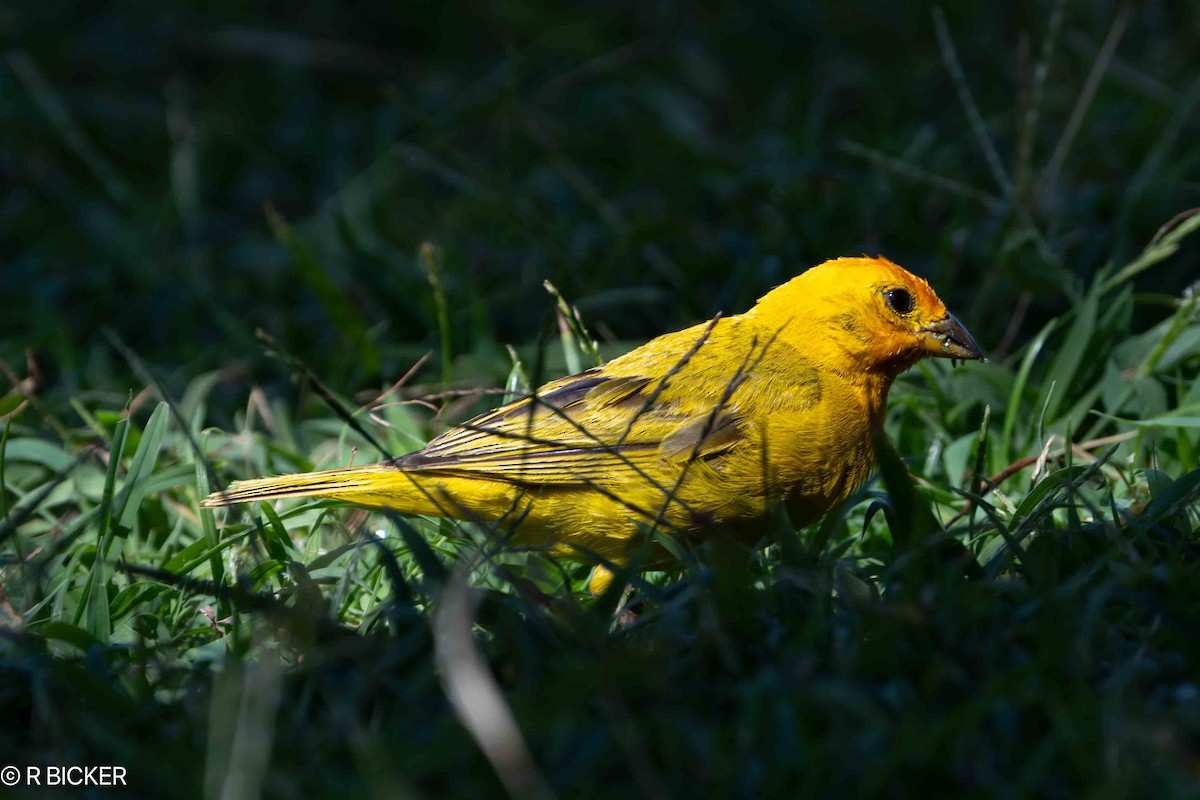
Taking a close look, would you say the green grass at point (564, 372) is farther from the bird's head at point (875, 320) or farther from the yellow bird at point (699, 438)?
the bird's head at point (875, 320)

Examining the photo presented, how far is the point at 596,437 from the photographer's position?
3.07m

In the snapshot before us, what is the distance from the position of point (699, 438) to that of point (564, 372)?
116cm

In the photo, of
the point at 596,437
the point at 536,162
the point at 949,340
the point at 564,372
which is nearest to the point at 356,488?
the point at 596,437

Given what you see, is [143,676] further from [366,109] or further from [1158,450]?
[366,109]

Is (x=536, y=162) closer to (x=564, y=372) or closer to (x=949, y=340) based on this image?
(x=564, y=372)

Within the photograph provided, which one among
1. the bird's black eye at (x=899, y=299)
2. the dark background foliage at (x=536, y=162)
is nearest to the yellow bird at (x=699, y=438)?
the bird's black eye at (x=899, y=299)

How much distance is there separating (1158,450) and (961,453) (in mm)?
480

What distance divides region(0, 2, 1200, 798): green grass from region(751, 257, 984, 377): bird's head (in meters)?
0.33

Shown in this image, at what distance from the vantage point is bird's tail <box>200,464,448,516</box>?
10.2 feet

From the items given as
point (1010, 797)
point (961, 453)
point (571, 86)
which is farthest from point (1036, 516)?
point (571, 86)

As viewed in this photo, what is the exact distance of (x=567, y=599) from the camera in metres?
2.58

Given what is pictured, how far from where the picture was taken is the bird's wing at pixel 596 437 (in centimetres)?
312

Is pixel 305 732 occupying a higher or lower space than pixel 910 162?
lower

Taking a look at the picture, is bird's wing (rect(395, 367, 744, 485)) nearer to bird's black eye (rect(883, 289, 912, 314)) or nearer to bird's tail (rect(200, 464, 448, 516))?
bird's tail (rect(200, 464, 448, 516))
